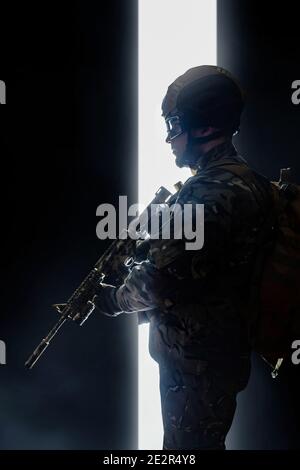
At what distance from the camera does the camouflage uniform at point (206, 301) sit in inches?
34.3

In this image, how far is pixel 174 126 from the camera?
39.0 inches

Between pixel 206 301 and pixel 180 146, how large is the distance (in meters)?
0.37

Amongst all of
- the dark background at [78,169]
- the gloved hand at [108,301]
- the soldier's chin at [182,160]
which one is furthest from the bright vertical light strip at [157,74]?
the gloved hand at [108,301]

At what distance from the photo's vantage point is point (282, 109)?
4.50 ft

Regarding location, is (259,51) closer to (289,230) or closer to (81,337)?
(289,230)

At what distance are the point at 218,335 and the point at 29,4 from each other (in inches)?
47.9

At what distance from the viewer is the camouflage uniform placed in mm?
871

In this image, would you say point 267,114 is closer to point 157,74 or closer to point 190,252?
point 157,74

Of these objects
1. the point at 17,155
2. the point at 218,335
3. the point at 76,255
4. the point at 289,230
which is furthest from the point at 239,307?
the point at 17,155

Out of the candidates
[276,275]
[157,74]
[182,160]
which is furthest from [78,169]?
[276,275]

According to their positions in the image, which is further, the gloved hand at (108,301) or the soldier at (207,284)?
the gloved hand at (108,301)

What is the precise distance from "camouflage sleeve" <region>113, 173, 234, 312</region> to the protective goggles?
0.15 metres

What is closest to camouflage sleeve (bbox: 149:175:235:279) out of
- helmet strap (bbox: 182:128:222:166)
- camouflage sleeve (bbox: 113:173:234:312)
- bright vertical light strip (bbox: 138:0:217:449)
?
camouflage sleeve (bbox: 113:173:234:312)
